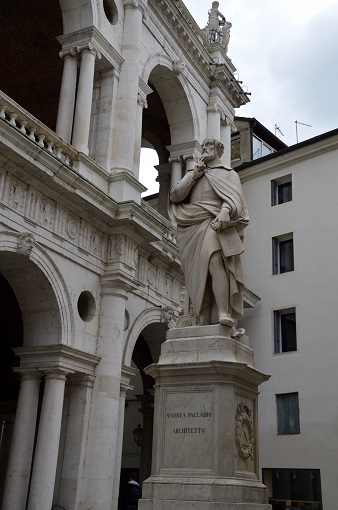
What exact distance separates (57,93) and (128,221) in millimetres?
10340

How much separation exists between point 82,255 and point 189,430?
8.92 metres

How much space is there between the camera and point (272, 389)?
2384cm

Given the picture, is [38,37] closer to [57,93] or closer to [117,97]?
[57,93]

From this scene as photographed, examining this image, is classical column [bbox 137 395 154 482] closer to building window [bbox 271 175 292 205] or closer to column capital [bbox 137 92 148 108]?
building window [bbox 271 175 292 205]

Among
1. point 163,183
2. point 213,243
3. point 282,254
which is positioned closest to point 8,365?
point 163,183

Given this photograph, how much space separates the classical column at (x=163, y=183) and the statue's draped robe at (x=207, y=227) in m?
15.6

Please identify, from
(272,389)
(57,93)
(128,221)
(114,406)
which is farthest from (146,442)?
(57,93)

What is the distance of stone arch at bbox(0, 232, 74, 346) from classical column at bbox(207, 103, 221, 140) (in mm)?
10991

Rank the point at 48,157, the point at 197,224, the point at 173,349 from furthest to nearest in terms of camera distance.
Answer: the point at 48,157 → the point at 197,224 → the point at 173,349

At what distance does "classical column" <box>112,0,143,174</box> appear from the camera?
59.0ft

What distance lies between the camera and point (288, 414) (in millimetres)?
23281

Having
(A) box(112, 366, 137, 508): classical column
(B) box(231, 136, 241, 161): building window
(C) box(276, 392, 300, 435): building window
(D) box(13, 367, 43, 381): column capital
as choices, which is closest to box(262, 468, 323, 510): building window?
(C) box(276, 392, 300, 435): building window

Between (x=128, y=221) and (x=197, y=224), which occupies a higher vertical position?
(x=128, y=221)

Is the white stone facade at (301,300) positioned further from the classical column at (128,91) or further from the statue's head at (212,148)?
the statue's head at (212,148)
